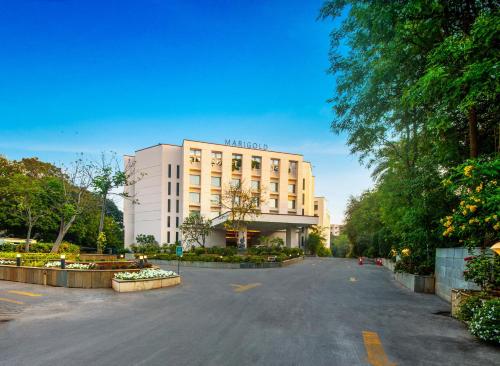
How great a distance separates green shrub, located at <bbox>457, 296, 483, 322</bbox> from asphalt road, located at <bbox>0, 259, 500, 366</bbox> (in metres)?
0.34

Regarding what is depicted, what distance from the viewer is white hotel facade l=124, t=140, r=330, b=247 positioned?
57.6 m

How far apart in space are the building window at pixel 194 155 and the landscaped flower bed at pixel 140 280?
4254 cm

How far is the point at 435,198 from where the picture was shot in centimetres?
1602

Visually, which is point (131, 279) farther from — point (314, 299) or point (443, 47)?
point (443, 47)

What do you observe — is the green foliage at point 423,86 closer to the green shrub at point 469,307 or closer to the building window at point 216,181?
the green shrub at point 469,307

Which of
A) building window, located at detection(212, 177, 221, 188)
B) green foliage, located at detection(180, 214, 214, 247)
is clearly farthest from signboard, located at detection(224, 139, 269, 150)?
green foliage, located at detection(180, 214, 214, 247)

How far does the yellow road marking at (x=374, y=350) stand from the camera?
19.9 ft

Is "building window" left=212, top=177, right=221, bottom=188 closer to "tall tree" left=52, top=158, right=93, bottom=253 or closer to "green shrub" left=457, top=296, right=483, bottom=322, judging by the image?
"tall tree" left=52, top=158, right=93, bottom=253

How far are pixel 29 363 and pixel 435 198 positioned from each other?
15925mm

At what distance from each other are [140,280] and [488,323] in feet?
39.9

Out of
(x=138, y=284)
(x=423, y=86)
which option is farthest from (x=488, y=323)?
(x=138, y=284)

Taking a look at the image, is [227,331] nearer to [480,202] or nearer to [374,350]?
[374,350]

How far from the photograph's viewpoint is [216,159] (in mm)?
59562

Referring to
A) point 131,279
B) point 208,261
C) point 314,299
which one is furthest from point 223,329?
point 208,261
